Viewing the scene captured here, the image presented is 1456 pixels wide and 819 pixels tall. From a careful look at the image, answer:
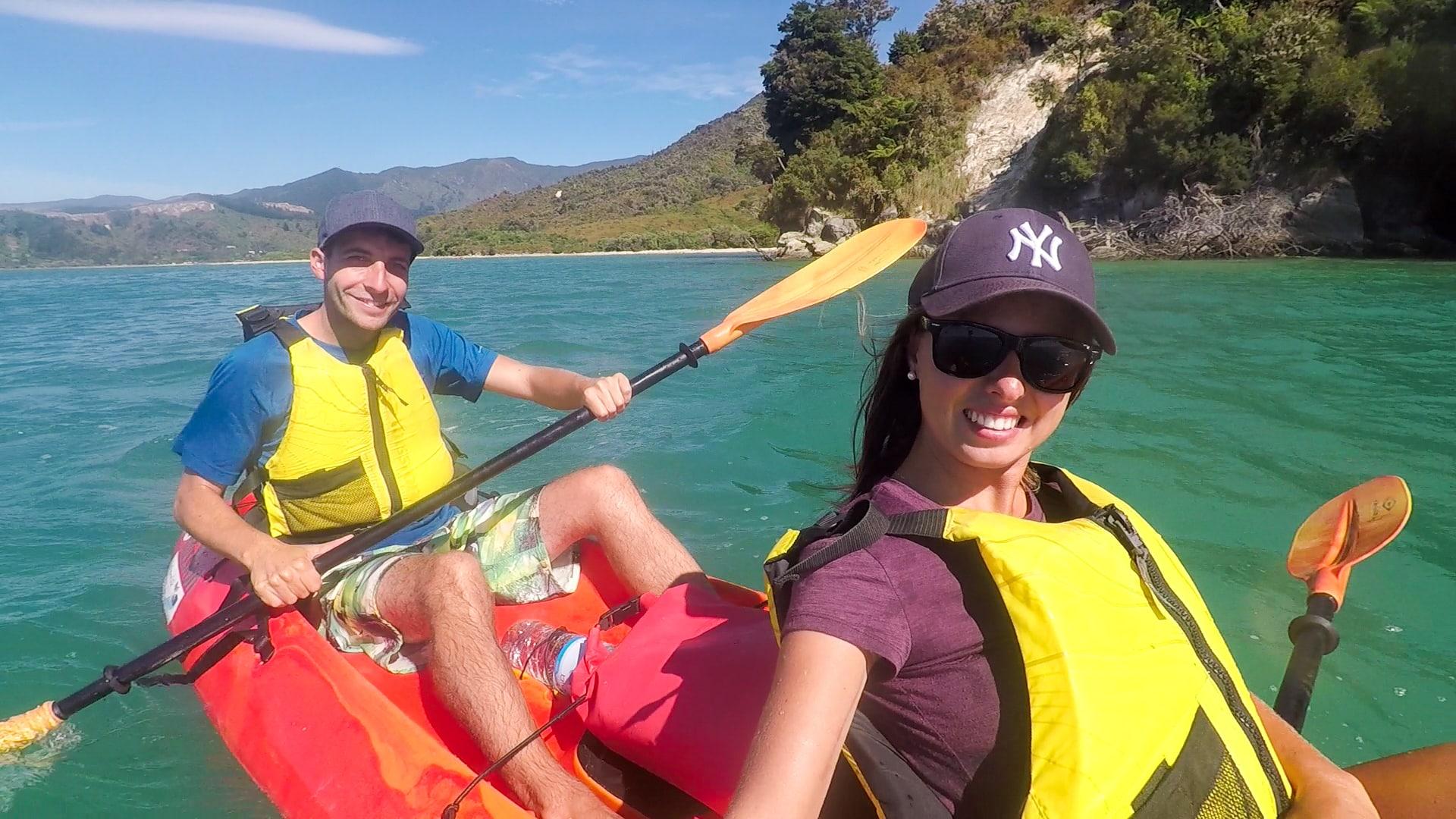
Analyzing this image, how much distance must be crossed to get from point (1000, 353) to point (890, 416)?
234 mm

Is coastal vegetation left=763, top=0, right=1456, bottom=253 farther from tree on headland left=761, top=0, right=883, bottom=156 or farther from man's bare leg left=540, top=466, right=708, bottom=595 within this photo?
man's bare leg left=540, top=466, right=708, bottom=595

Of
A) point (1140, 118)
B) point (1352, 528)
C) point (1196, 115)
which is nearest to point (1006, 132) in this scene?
point (1140, 118)

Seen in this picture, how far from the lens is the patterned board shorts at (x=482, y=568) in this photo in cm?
229

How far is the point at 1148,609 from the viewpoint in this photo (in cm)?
123

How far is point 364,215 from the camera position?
242cm

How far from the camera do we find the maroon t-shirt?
1064 mm

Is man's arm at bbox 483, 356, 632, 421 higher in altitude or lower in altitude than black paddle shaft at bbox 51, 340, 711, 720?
higher

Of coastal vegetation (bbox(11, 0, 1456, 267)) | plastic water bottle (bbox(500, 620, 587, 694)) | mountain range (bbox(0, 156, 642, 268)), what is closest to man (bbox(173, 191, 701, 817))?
plastic water bottle (bbox(500, 620, 587, 694))

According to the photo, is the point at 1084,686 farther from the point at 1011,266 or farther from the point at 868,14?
the point at 868,14

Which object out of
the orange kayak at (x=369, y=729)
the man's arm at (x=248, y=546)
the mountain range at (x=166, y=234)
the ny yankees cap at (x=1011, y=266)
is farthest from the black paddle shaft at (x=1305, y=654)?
the mountain range at (x=166, y=234)

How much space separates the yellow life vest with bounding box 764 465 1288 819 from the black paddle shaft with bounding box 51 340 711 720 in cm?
155

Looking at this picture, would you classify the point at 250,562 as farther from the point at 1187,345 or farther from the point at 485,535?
the point at 1187,345

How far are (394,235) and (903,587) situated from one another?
1.91 metres

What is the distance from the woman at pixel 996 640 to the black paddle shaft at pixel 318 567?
1520mm
